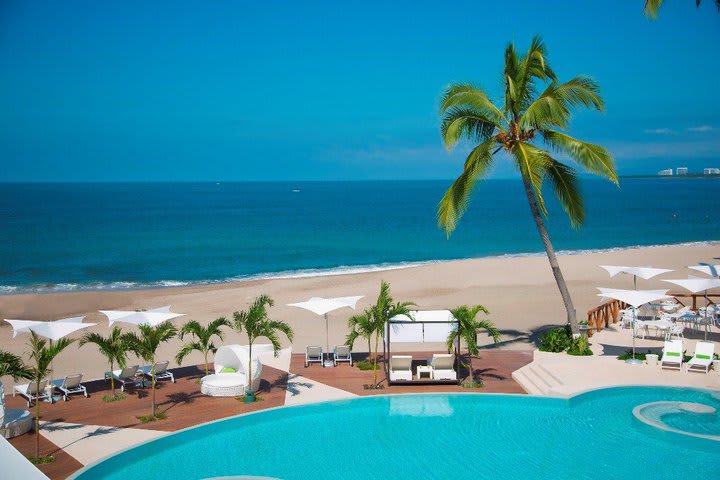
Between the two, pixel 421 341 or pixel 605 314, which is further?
pixel 605 314

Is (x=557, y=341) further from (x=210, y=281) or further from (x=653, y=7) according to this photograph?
(x=210, y=281)

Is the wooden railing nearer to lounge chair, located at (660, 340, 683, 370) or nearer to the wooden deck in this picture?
the wooden deck

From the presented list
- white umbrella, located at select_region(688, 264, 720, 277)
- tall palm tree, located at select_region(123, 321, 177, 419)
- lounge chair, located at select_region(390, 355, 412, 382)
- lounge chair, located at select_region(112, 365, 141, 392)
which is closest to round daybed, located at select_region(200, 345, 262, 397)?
tall palm tree, located at select_region(123, 321, 177, 419)

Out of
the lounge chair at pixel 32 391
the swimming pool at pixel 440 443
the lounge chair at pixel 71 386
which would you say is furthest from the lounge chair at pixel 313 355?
the lounge chair at pixel 32 391

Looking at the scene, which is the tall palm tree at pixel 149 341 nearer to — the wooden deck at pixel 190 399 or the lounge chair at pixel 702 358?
the wooden deck at pixel 190 399

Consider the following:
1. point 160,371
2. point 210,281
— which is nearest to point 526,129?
point 160,371

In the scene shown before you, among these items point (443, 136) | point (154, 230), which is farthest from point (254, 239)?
point (443, 136)

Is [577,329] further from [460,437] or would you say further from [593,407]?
[460,437]
